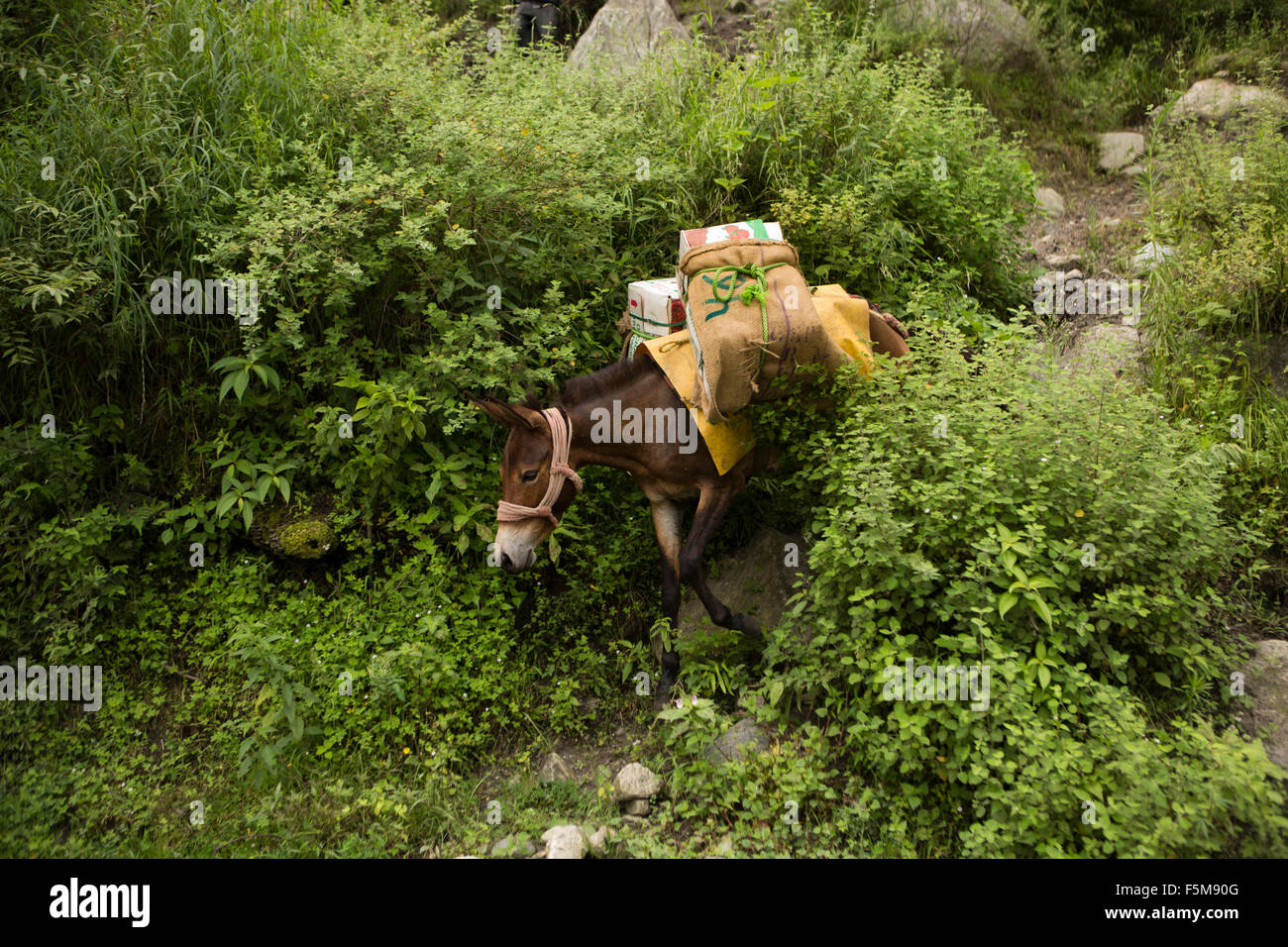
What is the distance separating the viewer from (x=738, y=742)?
409 cm

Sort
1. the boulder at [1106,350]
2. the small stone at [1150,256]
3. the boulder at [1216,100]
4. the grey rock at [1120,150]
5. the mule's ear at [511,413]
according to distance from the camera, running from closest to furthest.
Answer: the mule's ear at [511,413] → the boulder at [1106,350] → the small stone at [1150,256] → the boulder at [1216,100] → the grey rock at [1120,150]

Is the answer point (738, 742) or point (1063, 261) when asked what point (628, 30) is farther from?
point (738, 742)

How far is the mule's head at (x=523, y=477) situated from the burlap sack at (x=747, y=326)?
2.98 feet

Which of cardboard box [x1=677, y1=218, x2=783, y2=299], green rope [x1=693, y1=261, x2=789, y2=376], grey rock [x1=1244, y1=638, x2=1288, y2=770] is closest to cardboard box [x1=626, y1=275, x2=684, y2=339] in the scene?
cardboard box [x1=677, y1=218, x2=783, y2=299]

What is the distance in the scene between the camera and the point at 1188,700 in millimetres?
3854

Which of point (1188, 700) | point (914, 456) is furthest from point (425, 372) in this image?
point (1188, 700)

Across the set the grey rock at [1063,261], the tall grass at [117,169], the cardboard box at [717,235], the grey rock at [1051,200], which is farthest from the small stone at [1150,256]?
the tall grass at [117,169]

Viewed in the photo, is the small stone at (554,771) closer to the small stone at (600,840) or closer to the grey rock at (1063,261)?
the small stone at (600,840)

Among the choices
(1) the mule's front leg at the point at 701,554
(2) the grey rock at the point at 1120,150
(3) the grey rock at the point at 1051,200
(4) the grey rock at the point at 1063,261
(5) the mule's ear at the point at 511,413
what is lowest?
(1) the mule's front leg at the point at 701,554

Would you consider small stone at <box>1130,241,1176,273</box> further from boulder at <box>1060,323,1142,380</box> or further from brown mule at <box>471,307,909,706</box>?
brown mule at <box>471,307,909,706</box>

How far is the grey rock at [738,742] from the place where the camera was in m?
4.02

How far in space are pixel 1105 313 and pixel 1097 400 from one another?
322cm

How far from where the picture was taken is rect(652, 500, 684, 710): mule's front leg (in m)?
4.71

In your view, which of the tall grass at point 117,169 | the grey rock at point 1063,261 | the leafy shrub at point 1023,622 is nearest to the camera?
the leafy shrub at point 1023,622
